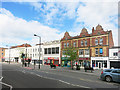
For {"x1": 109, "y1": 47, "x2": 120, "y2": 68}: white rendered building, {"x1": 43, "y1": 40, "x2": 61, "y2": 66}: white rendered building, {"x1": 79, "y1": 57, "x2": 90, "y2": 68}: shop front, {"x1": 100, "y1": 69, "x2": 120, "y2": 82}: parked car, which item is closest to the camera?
{"x1": 100, "y1": 69, "x2": 120, "y2": 82}: parked car

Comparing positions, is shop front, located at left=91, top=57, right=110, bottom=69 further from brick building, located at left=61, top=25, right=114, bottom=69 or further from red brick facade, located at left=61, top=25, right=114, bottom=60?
red brick facade, located at left=61, top=25, right=114, bottom=60

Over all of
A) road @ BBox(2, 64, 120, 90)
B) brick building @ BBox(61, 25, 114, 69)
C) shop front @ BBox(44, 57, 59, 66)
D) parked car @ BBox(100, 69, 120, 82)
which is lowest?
shop front @ BBox(44, 57, 59, 66)

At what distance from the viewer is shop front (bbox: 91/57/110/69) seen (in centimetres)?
2931

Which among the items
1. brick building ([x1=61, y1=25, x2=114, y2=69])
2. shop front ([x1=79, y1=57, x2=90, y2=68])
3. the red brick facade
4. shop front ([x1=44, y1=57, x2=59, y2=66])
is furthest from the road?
shop front ([x1=44, y1=57, x2=59, y2=66])

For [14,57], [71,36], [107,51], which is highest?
[71,36]

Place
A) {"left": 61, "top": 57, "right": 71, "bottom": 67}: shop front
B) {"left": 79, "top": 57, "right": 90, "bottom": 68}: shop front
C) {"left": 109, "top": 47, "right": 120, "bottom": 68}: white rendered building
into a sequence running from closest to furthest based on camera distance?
{"left": 109, "top": 47, "right": 120, "bottom": 68}: white rendered building < {"left": 79, "top": 57, "right": 90, "bottom": 68}: shop front < {"left": 61, "top": 57, "right": 71, "bottom": 67}: shop front

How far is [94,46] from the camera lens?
32125mm

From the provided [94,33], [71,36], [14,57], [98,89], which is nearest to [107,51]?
[94,33]

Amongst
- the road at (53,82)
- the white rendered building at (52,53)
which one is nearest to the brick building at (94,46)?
the white rendered building at (52,53)

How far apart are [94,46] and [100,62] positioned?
4.92 meters

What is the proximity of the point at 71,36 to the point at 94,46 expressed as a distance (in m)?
10.0

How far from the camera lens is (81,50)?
3509 cm

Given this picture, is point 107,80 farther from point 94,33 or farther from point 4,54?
point 4,54

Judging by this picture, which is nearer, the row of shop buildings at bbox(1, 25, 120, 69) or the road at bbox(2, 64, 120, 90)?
the road at bbox(2, 64, 120, 90)
